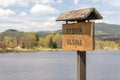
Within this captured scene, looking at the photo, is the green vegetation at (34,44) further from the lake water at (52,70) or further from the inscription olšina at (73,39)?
the inscription olšina at (73,39)

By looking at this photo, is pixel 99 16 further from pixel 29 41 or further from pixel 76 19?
pixel 29 41

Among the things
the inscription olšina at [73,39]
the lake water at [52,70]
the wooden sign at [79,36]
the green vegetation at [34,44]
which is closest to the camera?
the wooden sign at [79,36]

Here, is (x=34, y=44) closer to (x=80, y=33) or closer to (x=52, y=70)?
(x=52, y=70)

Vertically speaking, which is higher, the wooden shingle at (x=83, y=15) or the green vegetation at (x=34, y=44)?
the wooden shingle at (x=83, y=15)

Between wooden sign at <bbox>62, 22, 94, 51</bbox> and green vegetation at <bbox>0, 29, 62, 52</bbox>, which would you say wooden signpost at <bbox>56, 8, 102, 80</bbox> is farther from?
green vegetation at <bbox>0, 29, 62, 52</bbox>

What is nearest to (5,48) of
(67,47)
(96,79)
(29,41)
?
(29,41)

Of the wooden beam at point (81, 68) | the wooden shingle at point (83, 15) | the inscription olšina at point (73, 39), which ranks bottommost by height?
the wooden beam at point (81, 68)

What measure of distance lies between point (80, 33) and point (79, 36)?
0.54 ft

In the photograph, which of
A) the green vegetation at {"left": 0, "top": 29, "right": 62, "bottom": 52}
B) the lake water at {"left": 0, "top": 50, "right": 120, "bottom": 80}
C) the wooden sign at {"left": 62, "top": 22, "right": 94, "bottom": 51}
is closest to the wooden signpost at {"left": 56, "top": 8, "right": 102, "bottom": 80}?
the wooden sign at {"left": 62, "top": 22, "right": 94, "bottom": 51}

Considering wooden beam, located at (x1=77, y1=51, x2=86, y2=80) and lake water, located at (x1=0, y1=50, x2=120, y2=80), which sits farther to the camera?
lake water, located at (x1=0, y1=50, x2=120, y2=80)

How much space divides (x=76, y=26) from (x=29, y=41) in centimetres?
17111

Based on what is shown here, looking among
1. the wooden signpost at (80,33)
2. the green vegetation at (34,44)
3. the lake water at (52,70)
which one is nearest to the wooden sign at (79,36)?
the wooden signpost at (80,33)

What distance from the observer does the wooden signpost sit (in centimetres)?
1584

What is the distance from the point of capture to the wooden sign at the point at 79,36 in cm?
1577
